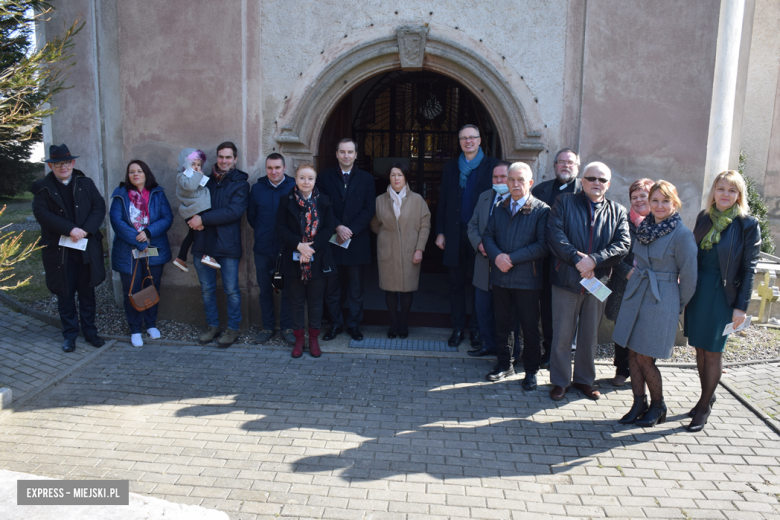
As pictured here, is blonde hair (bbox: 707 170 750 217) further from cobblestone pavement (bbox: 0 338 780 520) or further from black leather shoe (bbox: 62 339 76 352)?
black leather shoe (bbox: 62 339 76 352)

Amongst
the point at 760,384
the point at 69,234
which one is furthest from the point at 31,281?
the point at 760,384

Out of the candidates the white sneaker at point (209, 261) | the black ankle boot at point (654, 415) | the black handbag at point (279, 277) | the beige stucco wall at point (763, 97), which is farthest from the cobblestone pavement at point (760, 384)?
the beige stucco wall at point (763, 97)

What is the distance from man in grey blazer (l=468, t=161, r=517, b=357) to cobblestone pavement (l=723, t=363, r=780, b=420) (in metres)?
2.11

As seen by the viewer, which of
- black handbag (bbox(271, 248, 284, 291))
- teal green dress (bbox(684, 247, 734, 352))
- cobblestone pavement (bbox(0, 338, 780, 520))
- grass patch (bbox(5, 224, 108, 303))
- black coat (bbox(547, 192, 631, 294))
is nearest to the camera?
cobblestone pavement (bbox(0, 338, 780, 520))

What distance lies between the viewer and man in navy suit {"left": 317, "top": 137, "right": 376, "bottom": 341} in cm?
553

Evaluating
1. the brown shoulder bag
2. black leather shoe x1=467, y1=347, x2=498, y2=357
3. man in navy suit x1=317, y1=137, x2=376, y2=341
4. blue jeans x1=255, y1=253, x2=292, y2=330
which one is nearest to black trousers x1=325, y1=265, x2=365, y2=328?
man in navy suit x1=317, y1=137, x2=376, y2=341

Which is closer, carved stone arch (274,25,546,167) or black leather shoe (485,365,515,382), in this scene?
black leather shoe (485,365,515,382)

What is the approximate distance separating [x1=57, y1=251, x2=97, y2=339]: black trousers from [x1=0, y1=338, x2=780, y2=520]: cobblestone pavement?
2.13ft

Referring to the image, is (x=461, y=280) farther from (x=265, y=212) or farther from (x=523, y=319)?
(x=265, y=212)

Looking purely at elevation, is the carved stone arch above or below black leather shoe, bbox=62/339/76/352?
above

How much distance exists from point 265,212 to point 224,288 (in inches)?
36.2

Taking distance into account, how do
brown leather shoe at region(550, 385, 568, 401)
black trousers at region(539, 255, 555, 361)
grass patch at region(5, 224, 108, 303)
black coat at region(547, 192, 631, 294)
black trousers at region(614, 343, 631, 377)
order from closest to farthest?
black coat at region(547, 192, 631, 294), brown leather shoe at region(550, 385, 568, 401), black trousers at region(614, 343, 631, 377), black trousers at region(539, 255, 555, 361), grass patch at region(5, 224, 108, 303)

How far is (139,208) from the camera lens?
5.50 m

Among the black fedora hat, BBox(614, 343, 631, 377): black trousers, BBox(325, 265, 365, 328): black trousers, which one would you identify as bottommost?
BBox(614, 343, 631, 377): black trousers
